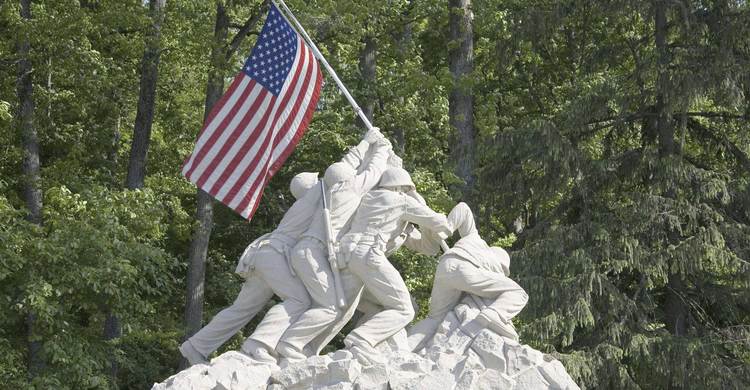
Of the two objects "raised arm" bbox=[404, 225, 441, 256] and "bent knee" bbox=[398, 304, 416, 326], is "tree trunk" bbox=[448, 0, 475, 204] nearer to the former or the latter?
"raised arm" bbox=[404, 225, 441, 256]

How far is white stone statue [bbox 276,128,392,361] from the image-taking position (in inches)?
522

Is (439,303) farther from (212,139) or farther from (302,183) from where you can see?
(212,139)

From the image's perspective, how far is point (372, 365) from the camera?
42.1 feet

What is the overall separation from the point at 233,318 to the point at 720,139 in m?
9.83

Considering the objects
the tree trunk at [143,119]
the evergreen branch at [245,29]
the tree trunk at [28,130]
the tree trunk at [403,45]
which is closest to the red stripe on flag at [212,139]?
the tree trunk at [28,130]

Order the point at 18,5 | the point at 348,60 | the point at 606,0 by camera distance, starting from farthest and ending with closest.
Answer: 1. the point at 348,60
2. the point at 606,0
3. the point at 18,5

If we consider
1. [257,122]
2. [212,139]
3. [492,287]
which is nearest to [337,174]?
[257,122]

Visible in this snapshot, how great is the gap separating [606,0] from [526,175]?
111 inches

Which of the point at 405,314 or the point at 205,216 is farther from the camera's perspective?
the point at 205,216

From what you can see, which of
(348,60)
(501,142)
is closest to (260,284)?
(501,142)

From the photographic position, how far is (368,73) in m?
23.3

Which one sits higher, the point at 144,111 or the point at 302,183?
the point at 144,111

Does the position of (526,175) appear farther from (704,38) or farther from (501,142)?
(704,38)

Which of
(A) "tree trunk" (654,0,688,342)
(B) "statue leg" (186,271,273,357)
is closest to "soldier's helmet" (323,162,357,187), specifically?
(B) "statue leg" (186,271,273,357)
